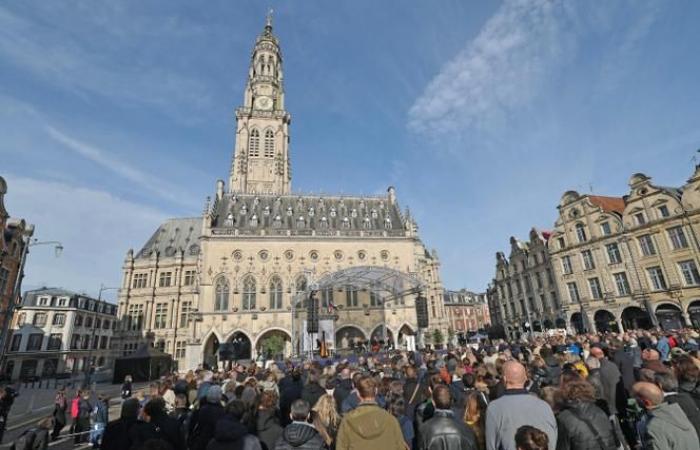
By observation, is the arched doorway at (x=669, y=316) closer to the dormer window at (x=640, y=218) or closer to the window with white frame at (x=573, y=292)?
the window with white frame at (x=573, y=292)

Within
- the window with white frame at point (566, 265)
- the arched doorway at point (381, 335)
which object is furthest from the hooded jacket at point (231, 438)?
the window with white frame at point (566, 265)

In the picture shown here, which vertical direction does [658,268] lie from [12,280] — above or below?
below

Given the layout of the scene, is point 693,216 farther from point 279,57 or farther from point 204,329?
point 279,57

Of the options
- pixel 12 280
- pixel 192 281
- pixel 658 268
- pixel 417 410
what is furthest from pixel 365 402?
pixel 192 281

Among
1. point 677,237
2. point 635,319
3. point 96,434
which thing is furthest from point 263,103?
point 635,319

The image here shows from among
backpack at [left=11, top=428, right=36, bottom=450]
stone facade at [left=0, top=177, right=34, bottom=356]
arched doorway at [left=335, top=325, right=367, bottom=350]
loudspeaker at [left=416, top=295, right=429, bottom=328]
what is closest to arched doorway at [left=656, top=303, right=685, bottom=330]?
loudspeaker at [left=416, top=295, right=429, bottom=328]

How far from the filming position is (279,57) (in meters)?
61.1

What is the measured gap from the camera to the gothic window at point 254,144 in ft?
159

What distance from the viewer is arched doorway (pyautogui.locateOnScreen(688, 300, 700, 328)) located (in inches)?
929

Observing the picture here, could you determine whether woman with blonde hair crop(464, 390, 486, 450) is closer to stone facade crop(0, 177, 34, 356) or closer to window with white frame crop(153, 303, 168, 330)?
stone facade crop(0, 177, 34, 356)

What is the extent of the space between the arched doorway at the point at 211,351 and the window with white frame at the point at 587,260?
34.2 metres

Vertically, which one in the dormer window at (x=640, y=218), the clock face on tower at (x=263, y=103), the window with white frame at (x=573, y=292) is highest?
the clock face on tower at (x=263, y=103)

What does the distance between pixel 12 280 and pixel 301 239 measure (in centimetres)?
2182

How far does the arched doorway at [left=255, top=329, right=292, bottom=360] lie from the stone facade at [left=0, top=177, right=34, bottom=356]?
17.0m
